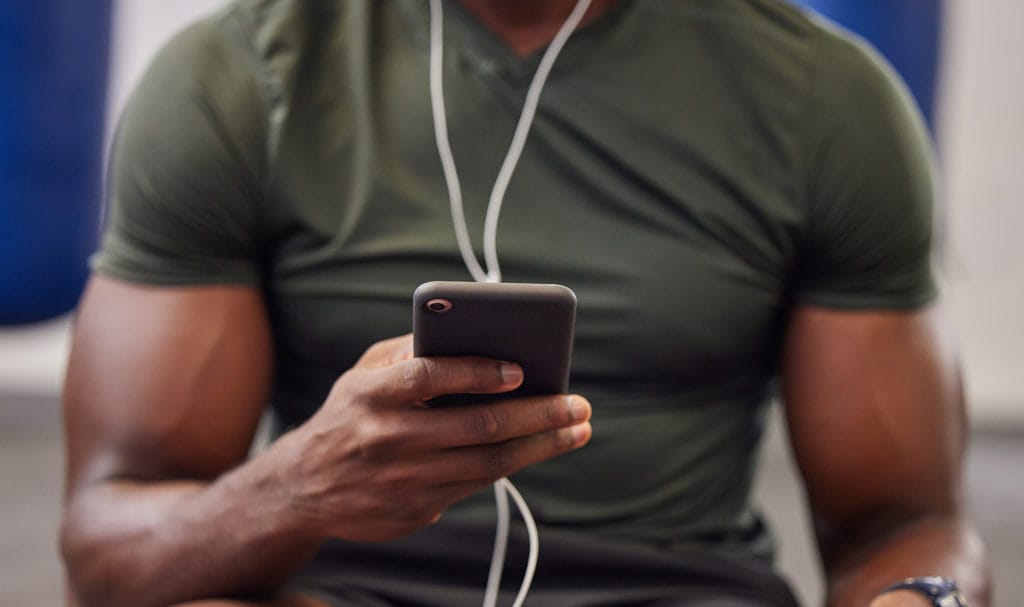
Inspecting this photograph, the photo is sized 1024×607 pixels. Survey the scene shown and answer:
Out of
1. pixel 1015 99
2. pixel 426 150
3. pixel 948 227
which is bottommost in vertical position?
pixel 948 227

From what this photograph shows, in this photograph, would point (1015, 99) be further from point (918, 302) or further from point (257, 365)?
point (257, 365)

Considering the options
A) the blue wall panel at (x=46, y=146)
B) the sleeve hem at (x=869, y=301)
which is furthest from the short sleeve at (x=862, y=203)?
the blue wall panel at (x=46, y=146)

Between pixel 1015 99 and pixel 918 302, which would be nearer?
pixel 918 302

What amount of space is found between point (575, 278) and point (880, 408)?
264mm

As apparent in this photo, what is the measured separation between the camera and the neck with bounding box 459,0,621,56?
92cm

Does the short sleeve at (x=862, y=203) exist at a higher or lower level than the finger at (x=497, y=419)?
higher

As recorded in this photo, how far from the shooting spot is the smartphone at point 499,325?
0.59m

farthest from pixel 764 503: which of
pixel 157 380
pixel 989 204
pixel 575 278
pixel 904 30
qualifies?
pixel 157 380

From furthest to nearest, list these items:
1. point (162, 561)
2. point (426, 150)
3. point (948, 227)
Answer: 1. point (948, 227)
2. point (426, 150)
3. point (162, 561)

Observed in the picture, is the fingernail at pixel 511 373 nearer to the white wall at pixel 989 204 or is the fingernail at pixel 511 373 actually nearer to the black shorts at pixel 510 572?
the black shorts at pixel 510 572

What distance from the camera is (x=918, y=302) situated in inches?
35.0

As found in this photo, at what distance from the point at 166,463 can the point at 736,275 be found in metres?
0.46

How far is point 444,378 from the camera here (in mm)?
611

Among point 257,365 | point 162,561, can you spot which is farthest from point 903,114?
point 162,561
